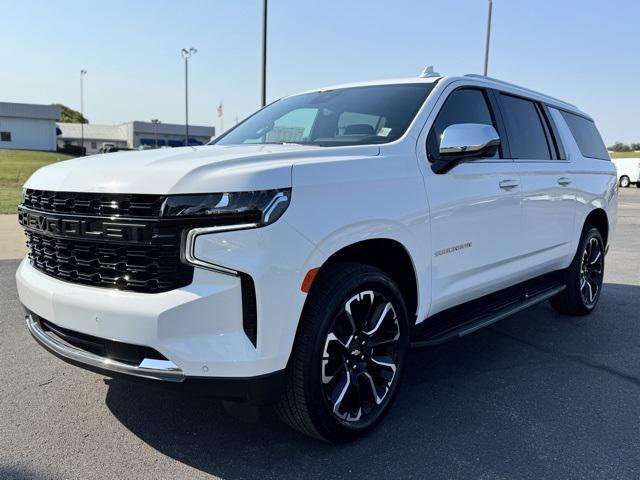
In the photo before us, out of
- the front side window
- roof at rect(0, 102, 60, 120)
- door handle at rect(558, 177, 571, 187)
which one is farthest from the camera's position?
roof at rect(0, 102, 60, 120)

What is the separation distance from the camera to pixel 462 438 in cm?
305

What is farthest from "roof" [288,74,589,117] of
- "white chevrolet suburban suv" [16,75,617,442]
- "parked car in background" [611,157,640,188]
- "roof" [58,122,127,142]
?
"roof" [58,122,127,142]

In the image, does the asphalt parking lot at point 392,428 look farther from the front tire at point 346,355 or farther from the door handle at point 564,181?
the door handle at point 564,181

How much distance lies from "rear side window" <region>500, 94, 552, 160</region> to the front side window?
30 cm

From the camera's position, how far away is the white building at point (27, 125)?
2643 inches

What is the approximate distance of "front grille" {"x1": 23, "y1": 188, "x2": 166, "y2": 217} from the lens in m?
2.43

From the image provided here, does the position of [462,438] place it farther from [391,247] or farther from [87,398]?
[87,398]

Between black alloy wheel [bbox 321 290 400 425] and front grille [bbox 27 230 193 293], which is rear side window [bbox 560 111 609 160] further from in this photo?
front grille [bbox 27 230 193 293]

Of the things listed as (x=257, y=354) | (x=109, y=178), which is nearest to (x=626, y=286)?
(x=257, y=354)

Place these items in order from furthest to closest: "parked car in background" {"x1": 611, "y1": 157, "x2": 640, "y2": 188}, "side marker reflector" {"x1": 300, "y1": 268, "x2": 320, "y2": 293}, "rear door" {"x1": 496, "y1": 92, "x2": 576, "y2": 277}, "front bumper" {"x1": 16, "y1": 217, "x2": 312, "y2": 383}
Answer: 1. "parked car in background" {"x1": 611, "y1": 157, "x2": 640, "y2": 188}
2. "rear door" {"x1": 496, "y1": 92, "x2": 576, "y2": 277}
3. "side marker reflector" {"x1": 300, "y1": 268, "x2": 320, "y2": 293}
4. "front bumper" {"x1": 16, "y1": 217, "x2": 312, "y2": 383}

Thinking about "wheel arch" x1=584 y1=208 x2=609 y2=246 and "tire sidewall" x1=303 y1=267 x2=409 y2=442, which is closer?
"tire sidewall" x1=303 y1=267 x2=409 y2=442

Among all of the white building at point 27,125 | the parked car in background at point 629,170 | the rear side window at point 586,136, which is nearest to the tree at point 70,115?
the white building at point 27,125

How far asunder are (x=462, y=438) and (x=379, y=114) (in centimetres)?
201

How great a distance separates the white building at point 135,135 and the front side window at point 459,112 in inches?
2846
